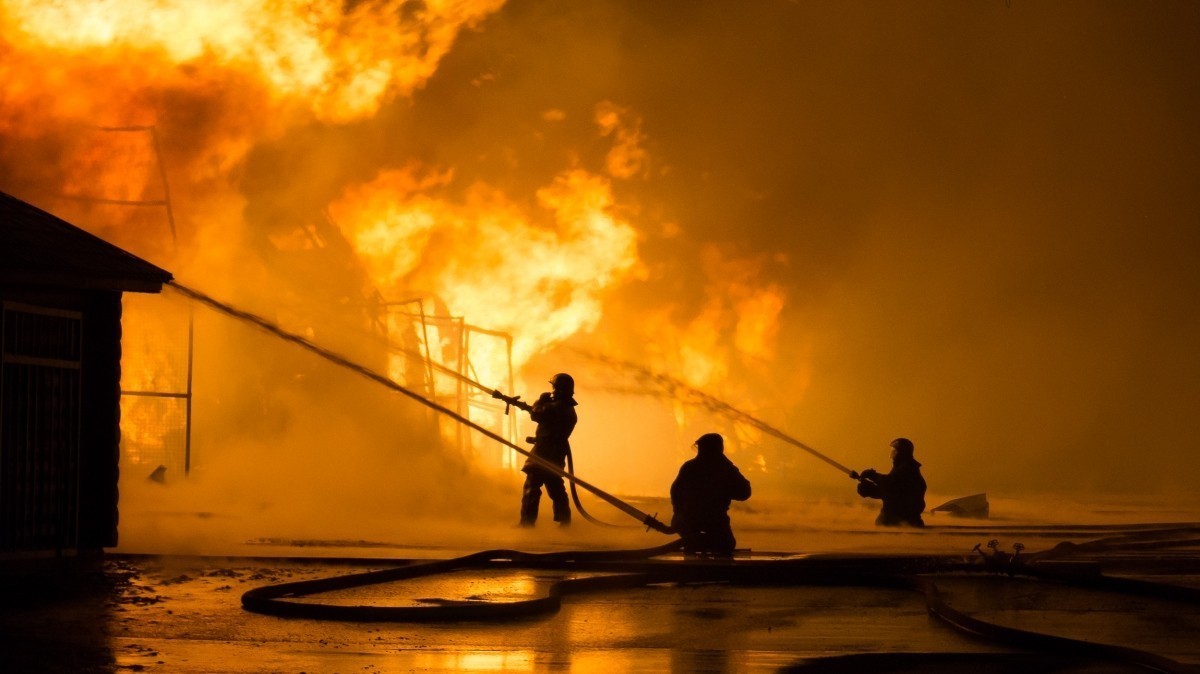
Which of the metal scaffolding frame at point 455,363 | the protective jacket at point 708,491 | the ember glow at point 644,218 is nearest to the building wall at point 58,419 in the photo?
the protective jacket at point 708,491

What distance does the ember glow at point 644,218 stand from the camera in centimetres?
2678

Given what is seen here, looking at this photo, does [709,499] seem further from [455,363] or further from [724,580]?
[455,363]

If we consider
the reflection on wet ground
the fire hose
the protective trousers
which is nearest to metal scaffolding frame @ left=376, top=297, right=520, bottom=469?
the protective trousers

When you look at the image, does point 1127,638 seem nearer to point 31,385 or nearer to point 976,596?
point 976,596

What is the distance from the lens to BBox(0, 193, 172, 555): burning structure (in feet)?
44.6

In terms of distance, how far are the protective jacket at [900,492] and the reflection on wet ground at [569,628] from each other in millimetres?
7552

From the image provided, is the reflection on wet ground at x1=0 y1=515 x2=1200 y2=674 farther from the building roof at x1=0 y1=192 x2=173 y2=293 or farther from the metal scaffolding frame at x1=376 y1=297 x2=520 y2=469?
the metal scaffolding frame at x1=376 y1=297 x2=520 y2=469

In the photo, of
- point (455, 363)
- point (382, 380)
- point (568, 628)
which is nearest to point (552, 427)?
point (382, 380)

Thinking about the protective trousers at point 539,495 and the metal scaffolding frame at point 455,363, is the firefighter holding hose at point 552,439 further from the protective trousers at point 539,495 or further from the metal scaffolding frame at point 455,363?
the metal scaffolding frame at point 455,363

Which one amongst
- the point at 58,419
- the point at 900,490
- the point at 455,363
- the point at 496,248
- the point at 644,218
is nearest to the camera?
the point at 58,419

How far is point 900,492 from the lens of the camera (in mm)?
21969

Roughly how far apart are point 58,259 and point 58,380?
124 cm

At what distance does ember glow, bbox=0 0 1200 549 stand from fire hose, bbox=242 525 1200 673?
982 cm

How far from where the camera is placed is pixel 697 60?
40.5 m
